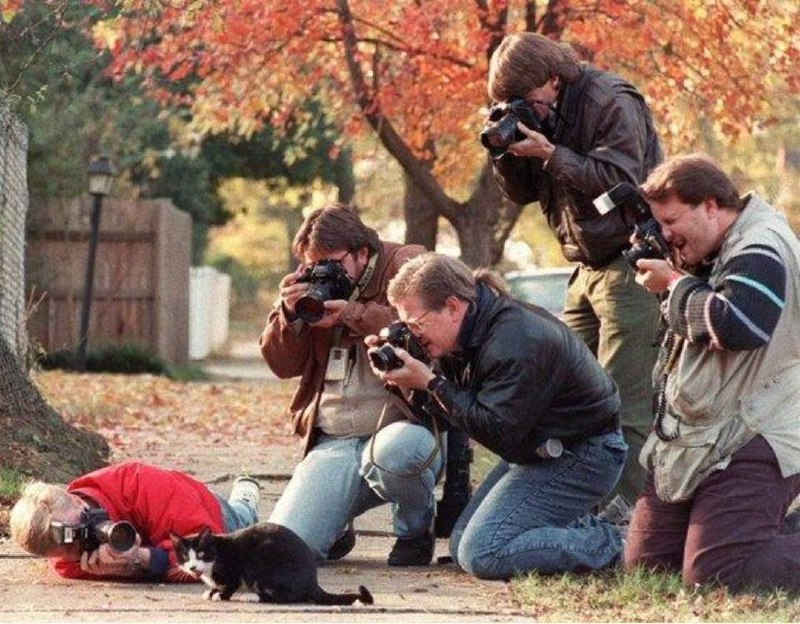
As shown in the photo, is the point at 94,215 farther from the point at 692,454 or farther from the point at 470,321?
the point at 692,454

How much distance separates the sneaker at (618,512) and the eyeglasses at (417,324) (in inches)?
60.0

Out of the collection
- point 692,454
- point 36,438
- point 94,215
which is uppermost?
point 692,454

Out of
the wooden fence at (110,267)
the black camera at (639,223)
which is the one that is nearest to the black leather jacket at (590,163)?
the black camera at (639,223)

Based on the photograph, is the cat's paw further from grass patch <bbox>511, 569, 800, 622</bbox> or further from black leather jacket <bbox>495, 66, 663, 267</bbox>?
black leather jacket <bbox>495, 66, 663, 267</bbox>

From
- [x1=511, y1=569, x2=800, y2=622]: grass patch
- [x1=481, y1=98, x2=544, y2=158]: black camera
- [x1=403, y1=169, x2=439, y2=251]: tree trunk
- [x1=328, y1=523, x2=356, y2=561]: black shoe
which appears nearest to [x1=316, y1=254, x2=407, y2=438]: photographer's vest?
[x1=328, y1=523, x2=356, y2=561]: black shoe

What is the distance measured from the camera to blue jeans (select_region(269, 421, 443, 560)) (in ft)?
22.3

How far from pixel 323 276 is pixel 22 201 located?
18.0ft

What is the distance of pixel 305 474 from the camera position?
22.8 feet

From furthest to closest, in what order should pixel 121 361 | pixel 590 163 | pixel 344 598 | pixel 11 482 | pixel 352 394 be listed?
pixel 121 361, pixel 11 482, pixel 590 163, pixel 352 394, pixel 344 598

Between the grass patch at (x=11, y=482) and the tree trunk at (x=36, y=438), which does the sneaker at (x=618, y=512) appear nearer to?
the grass patch at (x=11, y=482)

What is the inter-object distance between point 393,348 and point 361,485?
846 millimetres

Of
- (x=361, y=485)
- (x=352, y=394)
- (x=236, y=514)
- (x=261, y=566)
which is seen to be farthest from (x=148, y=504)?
(x=352, y=394)

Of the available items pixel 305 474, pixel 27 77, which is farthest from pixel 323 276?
pixel 27 77

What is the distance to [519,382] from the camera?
20.8 feet
